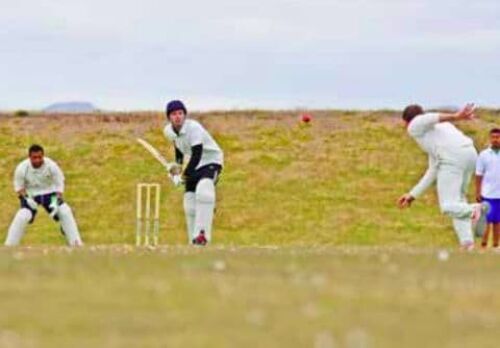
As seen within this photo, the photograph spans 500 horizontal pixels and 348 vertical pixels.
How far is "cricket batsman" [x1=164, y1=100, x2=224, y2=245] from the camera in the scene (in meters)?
26.3

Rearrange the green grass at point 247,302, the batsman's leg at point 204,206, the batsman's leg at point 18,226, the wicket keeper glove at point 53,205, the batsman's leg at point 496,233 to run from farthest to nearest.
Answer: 1. the batsman's leg at point 496,233
2. the wicket keeper glove at point 53,205
3. the batsman's leg at point 18,226
4. the batsman's leg at point 204,206
5. the green grass at point 247,302

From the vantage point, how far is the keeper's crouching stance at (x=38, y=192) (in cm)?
2934

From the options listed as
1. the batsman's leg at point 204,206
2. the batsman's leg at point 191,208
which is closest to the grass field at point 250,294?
the batsman's leg at point 204,206

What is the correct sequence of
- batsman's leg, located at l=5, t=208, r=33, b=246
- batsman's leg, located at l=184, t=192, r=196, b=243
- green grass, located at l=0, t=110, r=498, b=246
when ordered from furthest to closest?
green grass, located at l=0, t=110, r=498, b=246, batsman's leg, located at l=5, t=208, r=33, b=246, batsman's leg, located at l=184, t=192, r=196, b=243

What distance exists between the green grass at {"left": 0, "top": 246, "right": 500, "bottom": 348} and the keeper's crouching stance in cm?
1065

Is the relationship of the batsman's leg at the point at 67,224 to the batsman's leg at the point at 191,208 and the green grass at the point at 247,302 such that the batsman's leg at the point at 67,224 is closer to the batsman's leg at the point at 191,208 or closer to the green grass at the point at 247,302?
the batsman's leg at the point at 191,208

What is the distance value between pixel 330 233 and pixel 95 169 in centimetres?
1063

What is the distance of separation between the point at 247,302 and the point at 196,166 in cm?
1372

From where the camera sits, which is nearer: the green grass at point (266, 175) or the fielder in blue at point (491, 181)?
the fielder in blue at point (491, 181)

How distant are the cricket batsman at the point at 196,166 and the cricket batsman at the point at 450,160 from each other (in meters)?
3.79

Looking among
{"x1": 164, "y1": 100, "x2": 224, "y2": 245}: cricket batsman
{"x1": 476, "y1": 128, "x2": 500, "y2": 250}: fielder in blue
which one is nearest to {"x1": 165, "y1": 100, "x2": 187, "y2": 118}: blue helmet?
{"x1": 164, "y1": 100, "x2": 224, "y2": 245}: cricket batsman

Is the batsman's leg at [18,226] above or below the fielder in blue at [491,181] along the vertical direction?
below

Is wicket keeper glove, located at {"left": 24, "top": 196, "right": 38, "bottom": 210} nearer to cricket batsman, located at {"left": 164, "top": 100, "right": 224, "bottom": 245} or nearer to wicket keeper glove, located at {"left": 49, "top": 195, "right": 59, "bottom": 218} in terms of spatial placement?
wicket keeper glove, located at {"left": 49, "top": 195, "right": 59, "bottom": 218}

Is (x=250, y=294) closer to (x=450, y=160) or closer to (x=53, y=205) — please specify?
(x=450, y=160)
